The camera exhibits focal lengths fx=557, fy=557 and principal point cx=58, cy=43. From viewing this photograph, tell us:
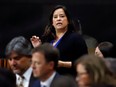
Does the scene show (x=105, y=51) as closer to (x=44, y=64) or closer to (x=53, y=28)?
(x=53, y=28)

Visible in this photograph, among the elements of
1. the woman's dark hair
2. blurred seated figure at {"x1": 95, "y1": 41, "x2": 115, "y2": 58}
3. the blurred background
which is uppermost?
the woman's dark hair

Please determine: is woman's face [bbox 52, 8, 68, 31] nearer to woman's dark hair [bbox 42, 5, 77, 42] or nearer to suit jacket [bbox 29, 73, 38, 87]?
woman's dark hair [bbox 42, 5, 77, 42]

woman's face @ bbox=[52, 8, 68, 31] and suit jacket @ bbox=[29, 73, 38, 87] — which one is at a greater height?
woman's face @ bbox=[52, 8, 68, 31]

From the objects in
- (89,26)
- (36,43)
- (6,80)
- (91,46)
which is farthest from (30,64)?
(89,26)

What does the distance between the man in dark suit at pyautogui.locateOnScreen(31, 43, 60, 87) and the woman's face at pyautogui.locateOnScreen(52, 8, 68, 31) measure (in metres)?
0.94

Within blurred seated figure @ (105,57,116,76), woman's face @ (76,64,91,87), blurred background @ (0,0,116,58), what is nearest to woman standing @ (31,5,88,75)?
blurred seated figure @ (105,57,116,76)

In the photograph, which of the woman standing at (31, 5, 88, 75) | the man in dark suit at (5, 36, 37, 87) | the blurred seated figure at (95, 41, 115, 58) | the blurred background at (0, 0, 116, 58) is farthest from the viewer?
the blurred background at (0, 0, 116, 58)

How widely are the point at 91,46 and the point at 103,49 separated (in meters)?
2.09

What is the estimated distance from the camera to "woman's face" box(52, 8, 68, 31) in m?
5.82

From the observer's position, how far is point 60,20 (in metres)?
5.82

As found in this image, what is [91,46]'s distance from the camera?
8.30 meters

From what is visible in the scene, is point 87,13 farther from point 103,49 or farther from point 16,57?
point 16,57

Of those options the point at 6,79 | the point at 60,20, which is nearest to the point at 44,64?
the point at 6,79

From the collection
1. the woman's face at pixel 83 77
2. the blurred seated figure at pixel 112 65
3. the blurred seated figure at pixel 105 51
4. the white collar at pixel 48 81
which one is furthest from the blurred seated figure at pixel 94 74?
the blurred seated figure at pixel 105 51
